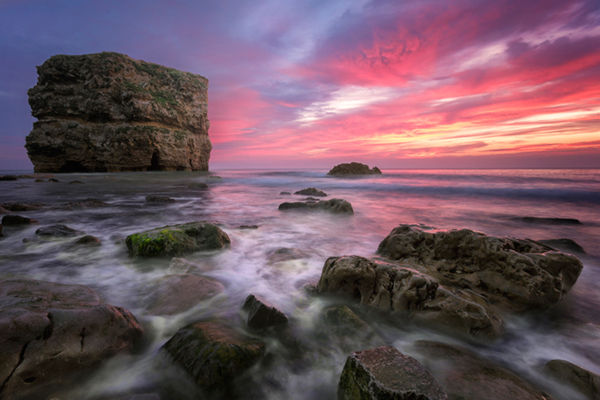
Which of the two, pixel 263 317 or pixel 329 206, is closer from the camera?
pixel 263 317

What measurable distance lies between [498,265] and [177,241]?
4424 millimetres

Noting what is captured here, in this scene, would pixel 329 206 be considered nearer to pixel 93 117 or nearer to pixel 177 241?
pixel 177 241

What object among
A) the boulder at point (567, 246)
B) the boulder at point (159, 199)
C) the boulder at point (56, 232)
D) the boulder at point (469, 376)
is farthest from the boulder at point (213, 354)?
the boulder at point (159, 199)

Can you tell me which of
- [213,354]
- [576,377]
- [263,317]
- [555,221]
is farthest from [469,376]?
[555,221]

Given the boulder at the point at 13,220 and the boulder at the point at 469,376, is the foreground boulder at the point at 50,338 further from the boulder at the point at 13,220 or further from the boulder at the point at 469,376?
the boulder at the point at 13,220

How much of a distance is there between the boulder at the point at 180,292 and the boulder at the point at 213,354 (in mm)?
668

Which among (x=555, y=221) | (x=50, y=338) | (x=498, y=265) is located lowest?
(x=555, y=221)

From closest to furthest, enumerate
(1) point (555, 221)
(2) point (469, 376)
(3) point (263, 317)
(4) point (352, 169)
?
(2) point (469, 376)
(3) point (263, 317)
(1) point (555, 221)
(4) point (352, 169)

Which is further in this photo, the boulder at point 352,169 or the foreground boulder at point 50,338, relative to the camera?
the boulder at point 352,169

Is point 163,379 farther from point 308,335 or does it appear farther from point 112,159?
point 112,159

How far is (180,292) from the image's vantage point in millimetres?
2844

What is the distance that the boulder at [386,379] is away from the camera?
4.17 feet

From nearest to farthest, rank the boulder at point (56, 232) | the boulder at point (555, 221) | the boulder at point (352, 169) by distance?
1. the boulder at point (56, 232)
2. the boulder at point (555, 221)
3. the boulder at point (352, 169)

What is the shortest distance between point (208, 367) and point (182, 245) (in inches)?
104
